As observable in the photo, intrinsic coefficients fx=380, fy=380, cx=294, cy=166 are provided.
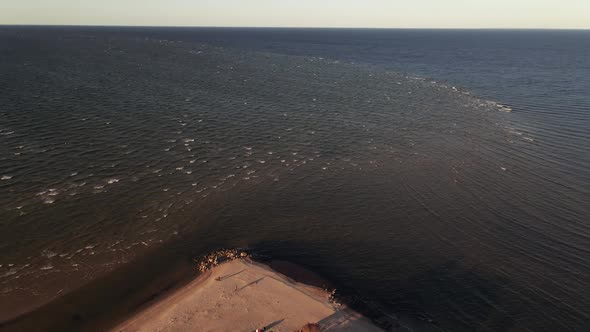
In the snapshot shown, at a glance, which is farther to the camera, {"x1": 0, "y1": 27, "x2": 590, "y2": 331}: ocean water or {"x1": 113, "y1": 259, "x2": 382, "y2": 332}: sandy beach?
{"x1": 0, "y1": 27, "x2": 590, "y2": 331}: ocean water

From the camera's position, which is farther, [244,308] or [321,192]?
[321,192]

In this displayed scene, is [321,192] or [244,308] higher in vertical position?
[321,192]

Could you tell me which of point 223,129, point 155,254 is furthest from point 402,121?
point 155,254

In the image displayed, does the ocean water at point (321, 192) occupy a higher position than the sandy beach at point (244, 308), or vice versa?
the ocean water at point (321, 192)

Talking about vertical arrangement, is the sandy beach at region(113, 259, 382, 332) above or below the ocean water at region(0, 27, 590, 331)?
below
